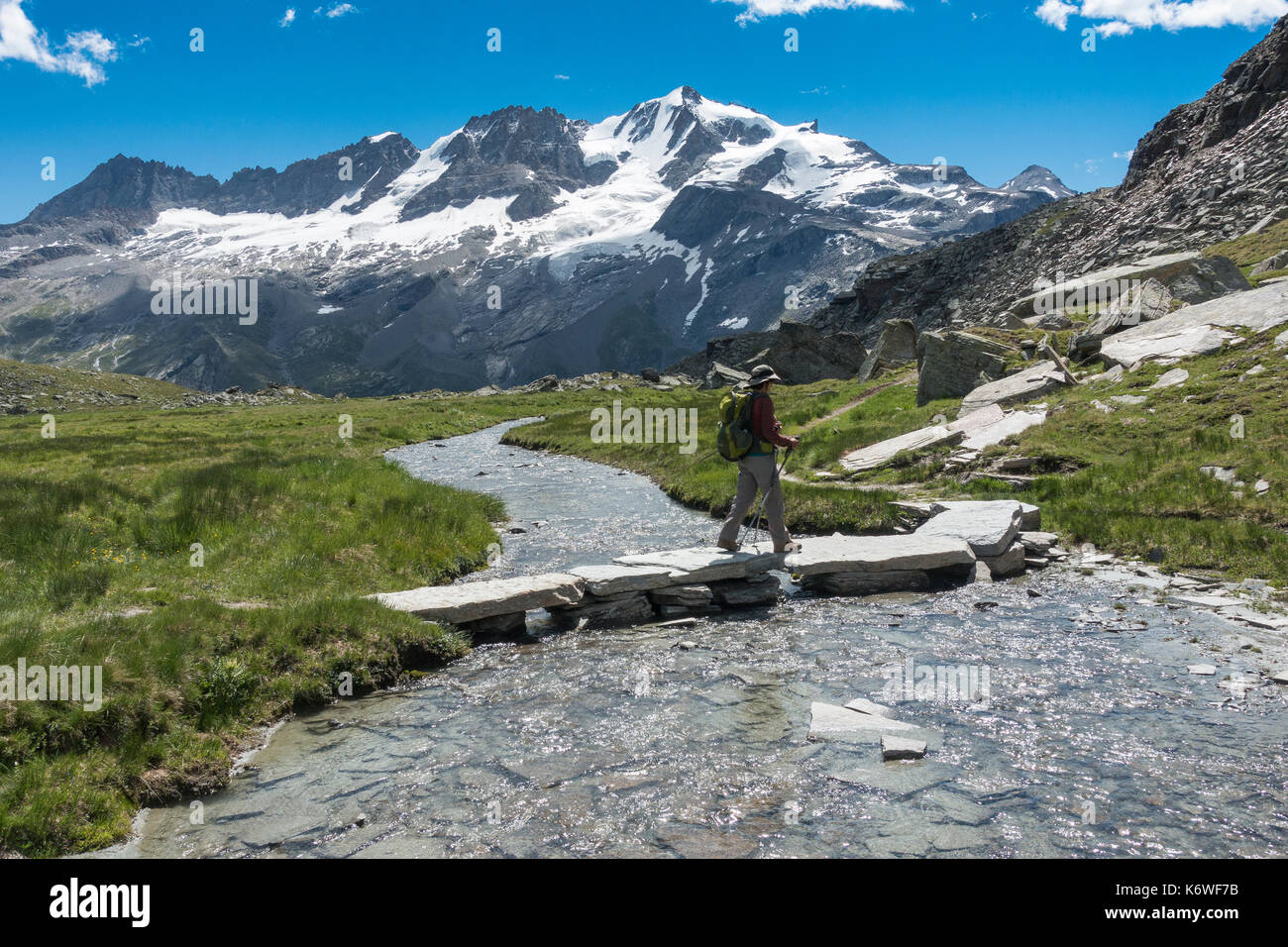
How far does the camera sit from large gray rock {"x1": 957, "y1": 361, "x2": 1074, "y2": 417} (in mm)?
26219

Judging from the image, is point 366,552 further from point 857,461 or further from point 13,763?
point 857,461

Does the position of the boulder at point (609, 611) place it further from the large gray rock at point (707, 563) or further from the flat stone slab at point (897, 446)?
the flat stone slab at point (897, 446)

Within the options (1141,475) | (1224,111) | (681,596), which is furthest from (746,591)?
(1224,111)

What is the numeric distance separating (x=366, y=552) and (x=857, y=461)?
1737 cm

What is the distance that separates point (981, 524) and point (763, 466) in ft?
16.2

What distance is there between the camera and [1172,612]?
12234mm

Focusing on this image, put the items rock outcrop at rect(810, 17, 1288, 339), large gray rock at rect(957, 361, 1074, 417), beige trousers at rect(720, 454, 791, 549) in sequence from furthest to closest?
rock outcrop at rect(810, 17, 1288, 339) → large gray rock at rect(957, 361, 1074, 417) → beige trousers at rect(720, 454, 791, 549)

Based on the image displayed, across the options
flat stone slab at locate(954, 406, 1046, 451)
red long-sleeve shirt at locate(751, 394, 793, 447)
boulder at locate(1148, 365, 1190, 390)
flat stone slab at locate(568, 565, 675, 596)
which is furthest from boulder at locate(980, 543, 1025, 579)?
boulder at locate(1148, 365, 1190, 390)

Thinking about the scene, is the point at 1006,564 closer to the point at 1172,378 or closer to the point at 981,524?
the point at 981,524

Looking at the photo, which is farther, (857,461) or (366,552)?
(857,461)

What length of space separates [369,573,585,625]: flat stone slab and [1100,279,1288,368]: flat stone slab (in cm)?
2113

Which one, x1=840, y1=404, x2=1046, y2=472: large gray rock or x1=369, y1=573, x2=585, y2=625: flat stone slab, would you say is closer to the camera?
x1=369, y1=573, x2=585, y2=625: flat stone slab

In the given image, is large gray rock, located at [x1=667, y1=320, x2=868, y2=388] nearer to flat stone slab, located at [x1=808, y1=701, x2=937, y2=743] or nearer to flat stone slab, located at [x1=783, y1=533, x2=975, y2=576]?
flat stone slab, located at [x1=783, y1=533, x2=975, y2=576]
